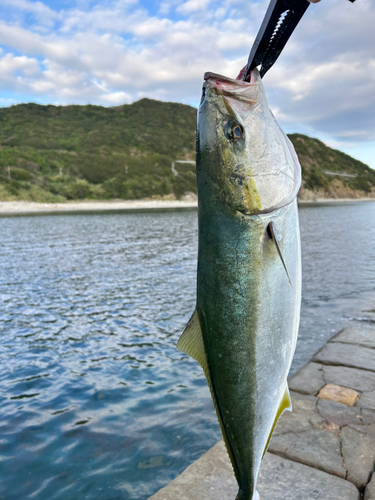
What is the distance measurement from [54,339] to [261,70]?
311 inches

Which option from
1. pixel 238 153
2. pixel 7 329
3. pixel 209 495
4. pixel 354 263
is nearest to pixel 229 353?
pixel 238 153

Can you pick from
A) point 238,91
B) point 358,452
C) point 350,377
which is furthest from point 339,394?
point 238,91

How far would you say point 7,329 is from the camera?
348 inches

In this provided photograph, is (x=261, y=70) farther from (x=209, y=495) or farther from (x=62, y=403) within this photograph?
(x=62, y=403)

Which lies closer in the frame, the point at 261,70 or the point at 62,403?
the point at 261,70

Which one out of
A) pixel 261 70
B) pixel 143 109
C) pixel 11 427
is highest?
pixel 143 109

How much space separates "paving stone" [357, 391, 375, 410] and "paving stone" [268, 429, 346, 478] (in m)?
0.80

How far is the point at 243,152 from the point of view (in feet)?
4.66

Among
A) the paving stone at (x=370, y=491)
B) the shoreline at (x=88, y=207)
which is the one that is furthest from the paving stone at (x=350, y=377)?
the shoreline at (x=88, y=207)

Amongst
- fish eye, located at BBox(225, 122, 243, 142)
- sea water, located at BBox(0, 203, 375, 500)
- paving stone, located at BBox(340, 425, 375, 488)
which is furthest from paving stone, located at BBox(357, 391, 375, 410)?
fish eye, located at BBox(225, 122, 243, 142)

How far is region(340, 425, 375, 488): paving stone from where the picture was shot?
3300 millimetres

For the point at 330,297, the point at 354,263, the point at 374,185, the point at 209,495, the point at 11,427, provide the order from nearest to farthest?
the point at 209,495
the point at 11,427
the point at 330,297
the point at 354,263
the point at 374,185

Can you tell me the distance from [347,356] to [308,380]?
4.00ft

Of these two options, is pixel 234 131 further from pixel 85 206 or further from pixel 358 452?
pixel 85 206
